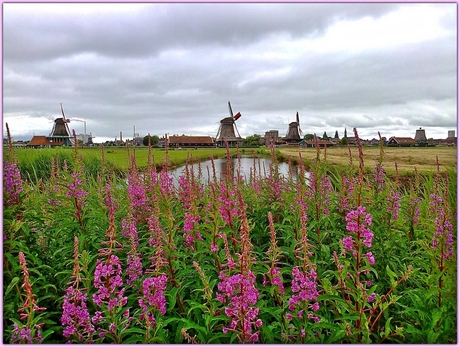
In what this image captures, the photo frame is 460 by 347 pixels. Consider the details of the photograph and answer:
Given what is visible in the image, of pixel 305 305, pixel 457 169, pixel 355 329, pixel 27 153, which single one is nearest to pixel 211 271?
pixel 305 305

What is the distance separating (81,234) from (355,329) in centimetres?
285

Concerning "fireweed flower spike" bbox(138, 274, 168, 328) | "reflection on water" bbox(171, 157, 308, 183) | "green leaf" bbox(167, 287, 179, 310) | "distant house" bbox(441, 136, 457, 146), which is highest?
"distant house" bbox(441, 136, 457, 146)

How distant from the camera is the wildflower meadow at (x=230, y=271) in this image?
8.30ft

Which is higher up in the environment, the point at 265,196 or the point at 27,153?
the point at 27,153

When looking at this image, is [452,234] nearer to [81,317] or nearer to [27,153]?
[81,317]

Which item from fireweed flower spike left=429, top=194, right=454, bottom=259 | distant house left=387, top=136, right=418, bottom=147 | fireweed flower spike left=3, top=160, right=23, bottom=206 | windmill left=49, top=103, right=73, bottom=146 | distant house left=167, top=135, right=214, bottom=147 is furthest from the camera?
windmill left=49, top=103, right=73, bottom=146

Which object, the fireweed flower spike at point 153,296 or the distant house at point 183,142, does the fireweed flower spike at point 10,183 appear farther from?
the distant house at point 183,142

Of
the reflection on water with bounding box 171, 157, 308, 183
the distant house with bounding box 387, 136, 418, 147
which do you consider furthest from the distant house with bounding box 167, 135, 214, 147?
the distant house with bounding box 387, 136, 418, 147

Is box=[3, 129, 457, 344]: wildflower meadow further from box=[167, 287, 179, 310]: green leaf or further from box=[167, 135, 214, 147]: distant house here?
box=[167, 135, 214, 147]: distant house

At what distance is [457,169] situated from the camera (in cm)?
257

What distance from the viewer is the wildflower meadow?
2.53 metres

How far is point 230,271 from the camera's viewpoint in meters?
2.75

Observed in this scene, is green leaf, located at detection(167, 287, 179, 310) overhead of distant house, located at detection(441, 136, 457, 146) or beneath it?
beneath

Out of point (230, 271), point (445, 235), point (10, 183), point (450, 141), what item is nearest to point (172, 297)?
point (230, 271)
